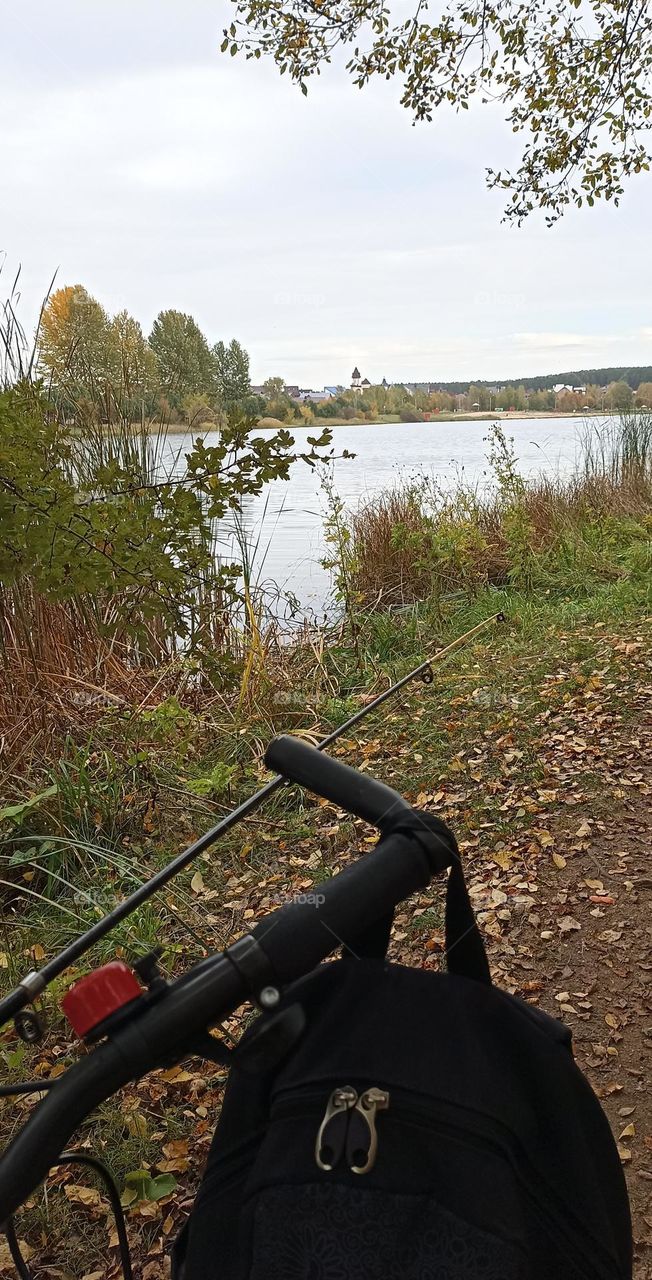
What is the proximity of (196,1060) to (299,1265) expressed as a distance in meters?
2.33

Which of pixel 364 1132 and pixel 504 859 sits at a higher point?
pixel 364 1132

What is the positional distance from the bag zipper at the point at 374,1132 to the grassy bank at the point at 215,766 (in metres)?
1.38

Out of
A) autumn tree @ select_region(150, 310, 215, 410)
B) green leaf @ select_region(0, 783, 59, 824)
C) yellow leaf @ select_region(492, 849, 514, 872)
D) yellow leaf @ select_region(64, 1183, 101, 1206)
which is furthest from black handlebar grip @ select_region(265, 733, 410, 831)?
autumn tree @ select_region(150, 310, 215, 410)

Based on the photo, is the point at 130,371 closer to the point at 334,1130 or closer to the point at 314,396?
the point at 314,396

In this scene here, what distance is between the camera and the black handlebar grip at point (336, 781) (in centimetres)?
75

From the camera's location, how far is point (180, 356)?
5105 millimetres

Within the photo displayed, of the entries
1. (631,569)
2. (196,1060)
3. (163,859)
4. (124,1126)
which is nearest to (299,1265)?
(124,1126)

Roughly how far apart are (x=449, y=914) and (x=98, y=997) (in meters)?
0.36

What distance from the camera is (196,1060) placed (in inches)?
107

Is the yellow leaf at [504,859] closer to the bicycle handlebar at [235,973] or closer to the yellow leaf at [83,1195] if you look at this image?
the yellow leaf at [83,1195]

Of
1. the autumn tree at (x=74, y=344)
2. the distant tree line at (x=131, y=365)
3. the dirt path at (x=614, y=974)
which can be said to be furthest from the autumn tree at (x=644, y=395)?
the dirt path at (x=614, y=974)

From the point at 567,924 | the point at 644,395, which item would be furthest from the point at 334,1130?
the point at 644,395

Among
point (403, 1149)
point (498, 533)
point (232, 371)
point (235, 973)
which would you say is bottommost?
point (498, 533)

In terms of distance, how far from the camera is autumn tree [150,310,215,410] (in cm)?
512
